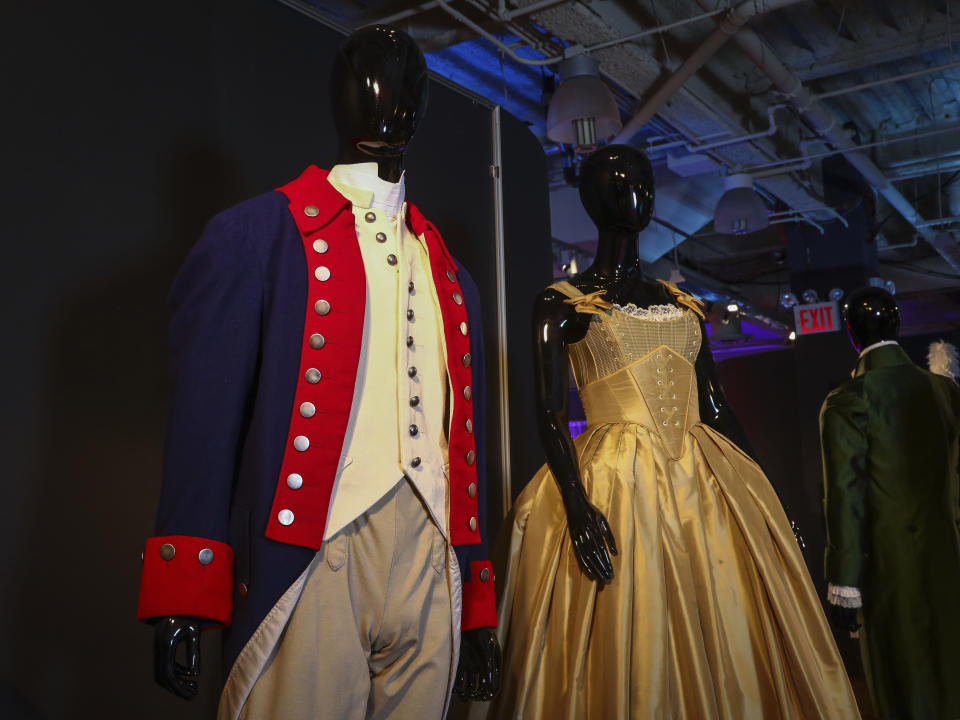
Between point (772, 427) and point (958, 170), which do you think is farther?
point (772, 427)

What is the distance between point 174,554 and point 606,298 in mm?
1519

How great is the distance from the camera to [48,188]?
6.33 feet

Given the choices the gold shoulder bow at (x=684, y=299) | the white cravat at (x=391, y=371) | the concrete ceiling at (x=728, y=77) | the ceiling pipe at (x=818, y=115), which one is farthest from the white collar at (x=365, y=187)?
the ceiling pipe at (x=818, y=115)

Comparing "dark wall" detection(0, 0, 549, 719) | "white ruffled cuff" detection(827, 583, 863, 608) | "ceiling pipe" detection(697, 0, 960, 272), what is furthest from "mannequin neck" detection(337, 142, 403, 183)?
"ceiling pipe" detection(697, 0, 960, 272)

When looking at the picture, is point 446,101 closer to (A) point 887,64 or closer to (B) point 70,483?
(B) point 70,483

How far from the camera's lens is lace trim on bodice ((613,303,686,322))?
2510mm

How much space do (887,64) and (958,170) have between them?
2131 mm

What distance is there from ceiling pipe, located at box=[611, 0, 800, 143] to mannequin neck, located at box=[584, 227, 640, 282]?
8.95ft

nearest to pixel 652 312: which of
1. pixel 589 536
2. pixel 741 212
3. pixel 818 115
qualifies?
pixel 589 536

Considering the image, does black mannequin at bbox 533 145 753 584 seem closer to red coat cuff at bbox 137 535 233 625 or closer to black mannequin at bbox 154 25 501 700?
black mannequin at bbox 154 25 501 700

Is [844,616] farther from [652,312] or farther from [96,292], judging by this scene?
[96,292]

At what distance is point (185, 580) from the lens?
1280mm

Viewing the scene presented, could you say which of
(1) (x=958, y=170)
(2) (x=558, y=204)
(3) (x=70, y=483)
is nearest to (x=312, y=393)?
(3) (x=70, y=483)

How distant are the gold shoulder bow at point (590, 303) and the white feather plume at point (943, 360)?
100 inches
